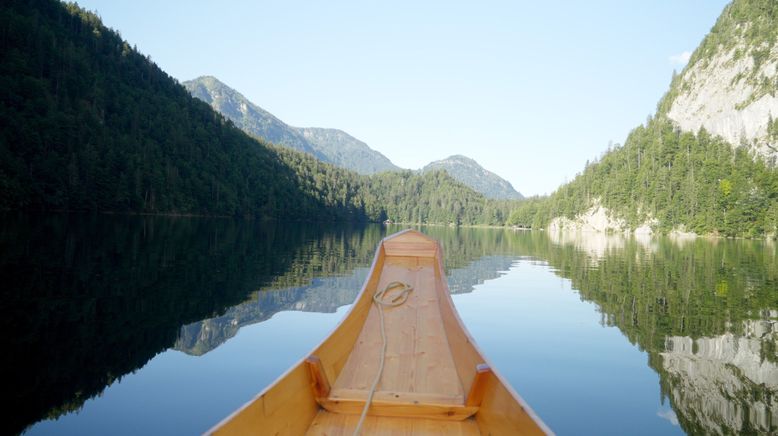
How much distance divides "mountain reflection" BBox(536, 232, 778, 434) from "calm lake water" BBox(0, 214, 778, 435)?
4 centimetres

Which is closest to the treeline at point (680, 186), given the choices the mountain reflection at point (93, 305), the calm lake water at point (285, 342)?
the calm lake water at point (285, 342)

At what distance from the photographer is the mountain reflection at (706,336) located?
18.9 ft

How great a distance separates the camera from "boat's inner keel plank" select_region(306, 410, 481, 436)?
143 inches

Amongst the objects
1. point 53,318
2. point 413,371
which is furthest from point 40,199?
point 413,371

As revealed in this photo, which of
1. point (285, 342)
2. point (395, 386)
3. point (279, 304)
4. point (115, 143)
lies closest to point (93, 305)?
point (279, 304)

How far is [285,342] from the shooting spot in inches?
348

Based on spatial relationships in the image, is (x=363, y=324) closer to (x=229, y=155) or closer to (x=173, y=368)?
(x=173, y=368)

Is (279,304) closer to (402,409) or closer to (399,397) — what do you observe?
(399,397)

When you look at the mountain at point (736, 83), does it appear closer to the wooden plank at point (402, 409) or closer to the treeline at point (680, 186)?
the treeline at point (680, 186)

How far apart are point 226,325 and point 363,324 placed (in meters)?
4.39

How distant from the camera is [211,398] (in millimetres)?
5918

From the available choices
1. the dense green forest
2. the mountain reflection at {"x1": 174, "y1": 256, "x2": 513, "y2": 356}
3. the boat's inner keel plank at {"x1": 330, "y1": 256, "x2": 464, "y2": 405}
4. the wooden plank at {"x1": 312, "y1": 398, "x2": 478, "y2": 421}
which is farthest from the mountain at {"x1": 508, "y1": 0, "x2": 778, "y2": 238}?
the wooden plank at {"x1": 312, "y1": 398, "x2": 478, "y2": 421}

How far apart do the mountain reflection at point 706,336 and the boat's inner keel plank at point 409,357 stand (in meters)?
3.23

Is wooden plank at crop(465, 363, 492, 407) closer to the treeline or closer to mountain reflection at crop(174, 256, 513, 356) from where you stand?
mountain reflection at crop(174, 256, 513, 356)
